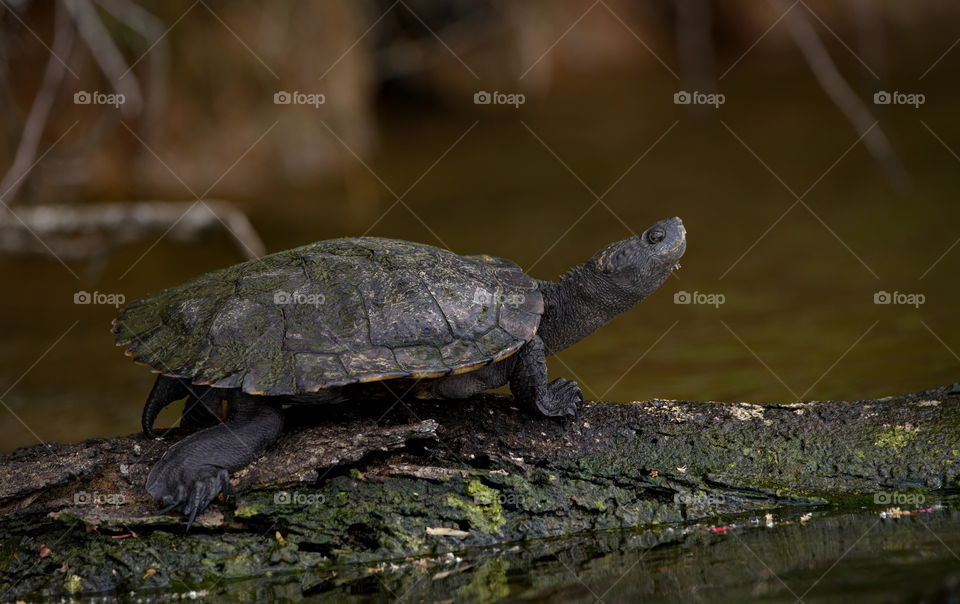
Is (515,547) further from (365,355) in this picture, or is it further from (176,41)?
(176,41)

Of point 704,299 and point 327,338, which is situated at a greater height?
point 704,299

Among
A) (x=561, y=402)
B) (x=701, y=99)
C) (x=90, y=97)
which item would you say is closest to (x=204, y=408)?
(x=561, y=402)

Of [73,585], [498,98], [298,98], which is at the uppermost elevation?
[498,98]

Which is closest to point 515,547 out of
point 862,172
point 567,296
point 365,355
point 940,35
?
point 365,355

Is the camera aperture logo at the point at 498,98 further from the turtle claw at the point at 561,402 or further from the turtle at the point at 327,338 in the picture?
the turtle claw at the point at 561,402

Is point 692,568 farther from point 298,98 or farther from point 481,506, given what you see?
point 298,98

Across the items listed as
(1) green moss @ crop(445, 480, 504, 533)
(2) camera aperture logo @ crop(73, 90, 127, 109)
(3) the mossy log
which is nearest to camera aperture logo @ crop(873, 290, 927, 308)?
(3) the mossy log
